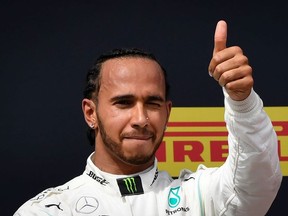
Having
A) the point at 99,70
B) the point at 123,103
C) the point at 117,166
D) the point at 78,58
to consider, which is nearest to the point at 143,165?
the point at 117,166

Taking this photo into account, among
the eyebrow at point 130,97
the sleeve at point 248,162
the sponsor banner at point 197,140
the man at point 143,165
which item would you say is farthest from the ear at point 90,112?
the sponsor banner at point 197,140

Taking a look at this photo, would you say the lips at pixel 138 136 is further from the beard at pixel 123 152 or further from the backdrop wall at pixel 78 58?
the backdrop wall at pixel 78 58

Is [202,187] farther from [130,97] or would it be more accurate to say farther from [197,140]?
[197,140]

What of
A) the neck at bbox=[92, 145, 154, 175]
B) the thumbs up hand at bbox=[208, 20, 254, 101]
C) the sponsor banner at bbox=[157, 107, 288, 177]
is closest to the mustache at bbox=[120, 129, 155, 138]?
the neck at bbox=[92, 145, 154, 175]

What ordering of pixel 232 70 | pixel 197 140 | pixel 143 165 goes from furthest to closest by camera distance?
pixel 197 140, pixel 143 165, pixel 232 70

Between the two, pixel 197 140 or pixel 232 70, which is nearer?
pixel 232 70

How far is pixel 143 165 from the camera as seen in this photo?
4.41 feet

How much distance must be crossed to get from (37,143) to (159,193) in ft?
2.05

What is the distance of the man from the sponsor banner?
41cm

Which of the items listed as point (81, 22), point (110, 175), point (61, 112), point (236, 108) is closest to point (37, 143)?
point (61, 112)

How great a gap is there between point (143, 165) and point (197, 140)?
49cm

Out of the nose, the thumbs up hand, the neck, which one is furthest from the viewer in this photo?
the neck

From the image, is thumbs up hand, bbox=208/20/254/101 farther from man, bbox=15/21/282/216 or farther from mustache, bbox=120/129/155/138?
mustache, bbox=120/129/155/138

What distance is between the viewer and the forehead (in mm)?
1303
